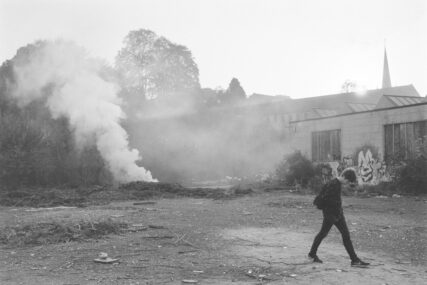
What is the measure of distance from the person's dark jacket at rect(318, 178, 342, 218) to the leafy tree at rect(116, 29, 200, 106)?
37708 mm

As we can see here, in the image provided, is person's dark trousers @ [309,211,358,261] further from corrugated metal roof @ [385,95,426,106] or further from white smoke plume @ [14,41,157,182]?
corrugated metal roof @ [385,95,426,106]

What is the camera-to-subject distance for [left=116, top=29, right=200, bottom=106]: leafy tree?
4578cm

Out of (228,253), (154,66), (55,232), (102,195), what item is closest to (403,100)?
(102,195)

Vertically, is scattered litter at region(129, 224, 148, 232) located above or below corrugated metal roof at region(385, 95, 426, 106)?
below

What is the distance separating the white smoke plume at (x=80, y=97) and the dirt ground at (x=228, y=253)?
48.7 ft

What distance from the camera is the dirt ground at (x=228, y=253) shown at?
6.11 m

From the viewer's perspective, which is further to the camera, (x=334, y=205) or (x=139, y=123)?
(x=139, y=123)

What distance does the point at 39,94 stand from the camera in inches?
1145

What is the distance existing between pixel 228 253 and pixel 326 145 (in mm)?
19601

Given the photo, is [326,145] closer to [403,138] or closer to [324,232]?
[403,138]

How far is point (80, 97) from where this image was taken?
27.2m

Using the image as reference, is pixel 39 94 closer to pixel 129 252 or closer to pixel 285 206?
pixel 285 206

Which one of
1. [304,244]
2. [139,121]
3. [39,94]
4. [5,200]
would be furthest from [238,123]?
[304,244]

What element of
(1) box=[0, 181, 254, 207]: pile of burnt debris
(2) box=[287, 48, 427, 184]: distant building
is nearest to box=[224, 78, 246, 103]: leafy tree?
(2) box=[287, 48, 427, 184]: distant building
